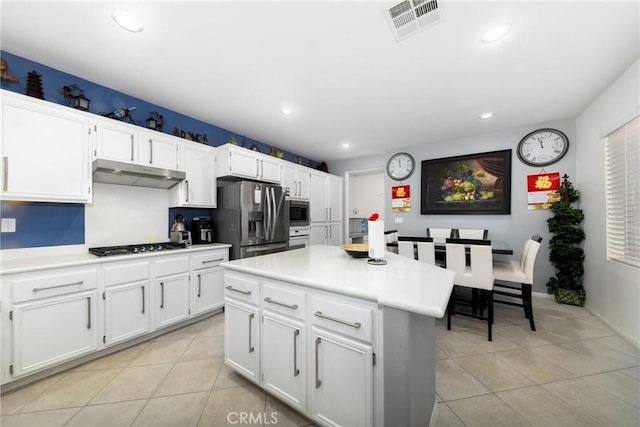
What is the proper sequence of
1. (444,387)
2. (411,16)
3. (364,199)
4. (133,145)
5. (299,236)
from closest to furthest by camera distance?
(411,16), (444,387), (133,145), (299,236), (364,199)

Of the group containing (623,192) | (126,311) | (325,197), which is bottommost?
(126,311)

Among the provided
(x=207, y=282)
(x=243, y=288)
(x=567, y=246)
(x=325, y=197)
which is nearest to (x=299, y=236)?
(x=325, y=197)

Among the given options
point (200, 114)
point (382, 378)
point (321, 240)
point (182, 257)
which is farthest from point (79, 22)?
point (321, 240)

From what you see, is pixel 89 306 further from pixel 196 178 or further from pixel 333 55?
pixel 333 55

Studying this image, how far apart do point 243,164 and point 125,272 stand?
1.78m

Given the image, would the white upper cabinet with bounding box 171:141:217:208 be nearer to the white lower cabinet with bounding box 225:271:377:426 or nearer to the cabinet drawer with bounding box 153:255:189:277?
the cabinet drawer with bounding box 153:255:189:277

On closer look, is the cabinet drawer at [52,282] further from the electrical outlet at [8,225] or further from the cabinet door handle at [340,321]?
the cabinet door handle at [340,321]

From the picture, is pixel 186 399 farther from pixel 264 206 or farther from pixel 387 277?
pixel 264 206

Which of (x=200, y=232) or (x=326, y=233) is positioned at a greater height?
(x=200, y=232)

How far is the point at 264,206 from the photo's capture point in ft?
10.5

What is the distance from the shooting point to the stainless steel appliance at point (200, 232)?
3.03 m

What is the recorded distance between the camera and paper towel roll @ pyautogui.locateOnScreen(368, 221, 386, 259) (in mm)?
1558

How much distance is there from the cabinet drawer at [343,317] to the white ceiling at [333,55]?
182 centimetres

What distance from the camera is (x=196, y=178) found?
2889mm
